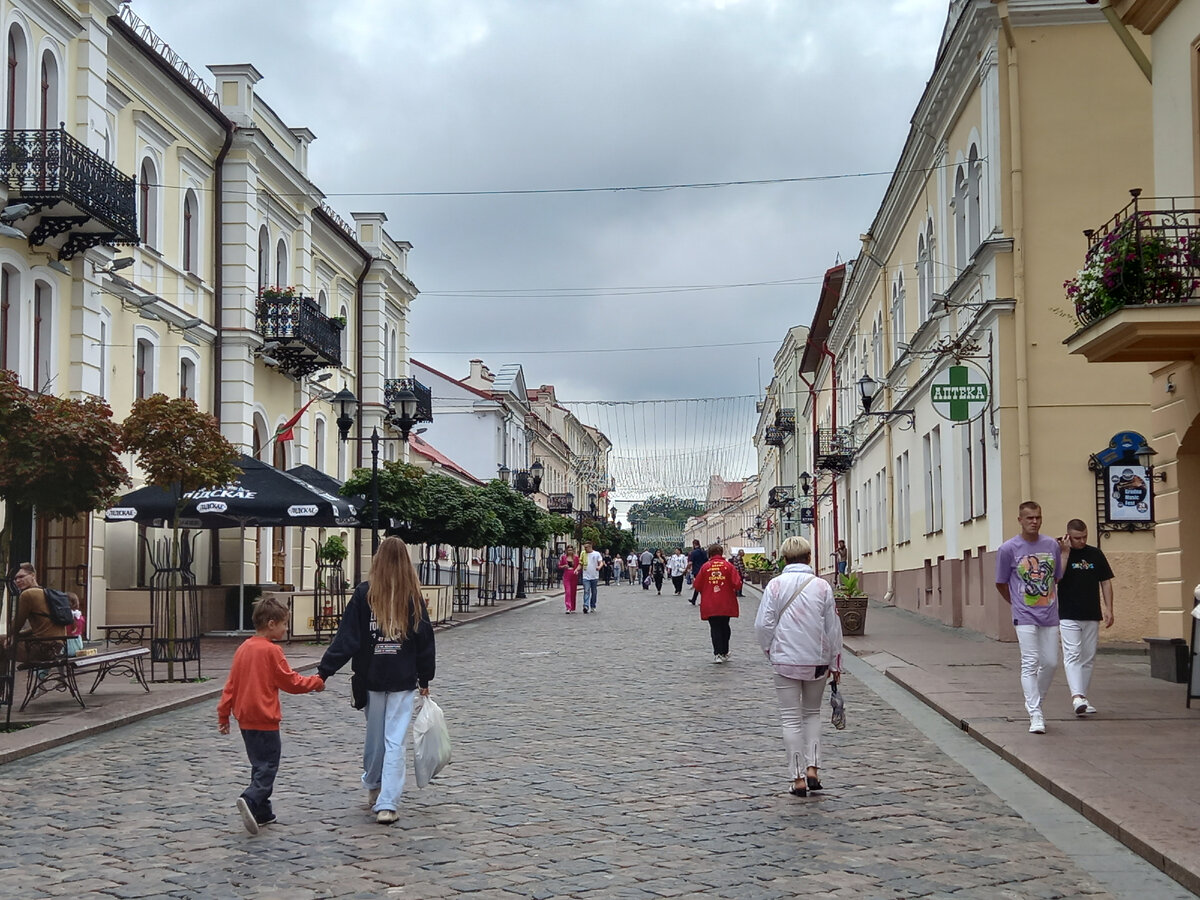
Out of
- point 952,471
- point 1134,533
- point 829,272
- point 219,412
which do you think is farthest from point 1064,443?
point 829,272

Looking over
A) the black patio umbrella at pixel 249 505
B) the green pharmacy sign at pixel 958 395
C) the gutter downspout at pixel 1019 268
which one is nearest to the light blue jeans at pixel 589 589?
the black patio umbrella at pixel 249 505

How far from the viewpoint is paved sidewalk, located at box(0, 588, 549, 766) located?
12305 mm

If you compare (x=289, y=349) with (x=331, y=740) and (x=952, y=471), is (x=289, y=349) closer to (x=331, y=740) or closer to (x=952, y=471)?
(x=952, y=471)

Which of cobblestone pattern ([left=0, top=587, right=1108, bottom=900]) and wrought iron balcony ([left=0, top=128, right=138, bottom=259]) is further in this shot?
wrought iron balcony ([left=0, top=128, right=138, bottom=259])

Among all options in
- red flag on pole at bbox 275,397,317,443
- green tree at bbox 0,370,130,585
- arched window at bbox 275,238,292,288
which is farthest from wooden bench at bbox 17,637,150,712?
arched window at bbox 275,238,292,288

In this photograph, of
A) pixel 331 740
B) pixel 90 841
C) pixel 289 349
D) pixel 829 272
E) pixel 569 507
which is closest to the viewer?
pixel 90 841

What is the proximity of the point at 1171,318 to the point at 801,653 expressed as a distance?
578 cm

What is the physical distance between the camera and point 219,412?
99.8 feet

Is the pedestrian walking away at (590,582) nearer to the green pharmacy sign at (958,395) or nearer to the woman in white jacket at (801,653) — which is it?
the green pharmacy sign at (958,395)

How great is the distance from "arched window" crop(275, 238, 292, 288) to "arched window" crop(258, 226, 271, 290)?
79 cm

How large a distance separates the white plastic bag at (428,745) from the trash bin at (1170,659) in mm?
9486

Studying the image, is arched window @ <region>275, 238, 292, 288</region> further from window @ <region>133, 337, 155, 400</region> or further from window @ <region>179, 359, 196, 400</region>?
window @ <region>133, 337, 155, 400</region>

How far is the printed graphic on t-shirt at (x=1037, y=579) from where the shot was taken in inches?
468

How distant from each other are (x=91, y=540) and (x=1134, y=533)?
16236 millimetres
